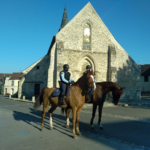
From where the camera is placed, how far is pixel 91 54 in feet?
63.0

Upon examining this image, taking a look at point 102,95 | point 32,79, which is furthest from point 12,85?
point 102,95

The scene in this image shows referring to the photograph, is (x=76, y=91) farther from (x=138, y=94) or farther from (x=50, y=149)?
(x=138, y=94)

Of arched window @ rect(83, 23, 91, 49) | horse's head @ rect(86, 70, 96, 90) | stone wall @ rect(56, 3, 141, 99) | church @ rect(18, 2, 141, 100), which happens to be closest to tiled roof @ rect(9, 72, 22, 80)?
church @ rect(18, 2, 141, 100)

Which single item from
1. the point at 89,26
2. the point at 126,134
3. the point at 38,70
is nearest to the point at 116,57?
the point at 89,26

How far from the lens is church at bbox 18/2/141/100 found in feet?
58.4

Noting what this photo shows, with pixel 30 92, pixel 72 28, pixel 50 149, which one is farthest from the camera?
pixel 30 92

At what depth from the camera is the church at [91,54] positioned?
58.4 feet

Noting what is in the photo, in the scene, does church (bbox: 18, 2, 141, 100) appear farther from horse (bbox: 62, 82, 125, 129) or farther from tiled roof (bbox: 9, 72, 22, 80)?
tiled roof (bbox: 9, 72, 22, 80)

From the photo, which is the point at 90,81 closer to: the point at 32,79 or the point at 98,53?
the point at 98,53

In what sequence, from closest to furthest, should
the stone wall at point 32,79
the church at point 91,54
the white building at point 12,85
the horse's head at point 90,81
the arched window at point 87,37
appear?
the horse's head at point 90,81 → the church at point 91,54 → the arched window at point 87,37 → the stone wall at point 32,79 → the white building at point 12,85

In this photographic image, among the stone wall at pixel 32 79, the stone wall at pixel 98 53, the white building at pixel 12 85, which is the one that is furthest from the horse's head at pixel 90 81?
the white building at pixel 12 85

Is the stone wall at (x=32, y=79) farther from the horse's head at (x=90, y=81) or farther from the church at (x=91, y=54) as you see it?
the horse's head at (x=90, y=81)

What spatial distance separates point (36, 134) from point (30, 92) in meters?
17.8

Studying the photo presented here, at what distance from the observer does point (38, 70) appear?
22500 millimetres
